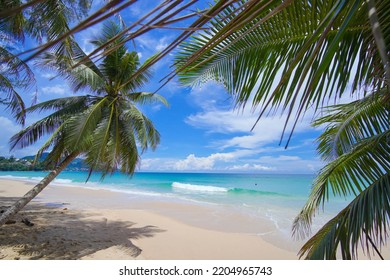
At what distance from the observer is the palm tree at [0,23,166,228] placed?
6045 millimetres

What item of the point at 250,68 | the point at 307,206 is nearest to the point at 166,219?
the point at 307,206

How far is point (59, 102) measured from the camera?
24.3 feet

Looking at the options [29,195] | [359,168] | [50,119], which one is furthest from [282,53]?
[50,119]

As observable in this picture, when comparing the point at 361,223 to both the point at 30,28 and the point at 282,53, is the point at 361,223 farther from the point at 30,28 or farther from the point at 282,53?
the point at 30,28

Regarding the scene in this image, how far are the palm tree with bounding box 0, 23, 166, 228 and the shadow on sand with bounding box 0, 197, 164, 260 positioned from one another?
117 cm

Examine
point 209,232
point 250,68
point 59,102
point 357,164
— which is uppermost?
point 59,102

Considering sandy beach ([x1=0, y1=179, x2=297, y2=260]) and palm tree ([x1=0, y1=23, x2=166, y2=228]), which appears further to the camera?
palm tree ([x1=0, y1=23, x2=166, y2=228])

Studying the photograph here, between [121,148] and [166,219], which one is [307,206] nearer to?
[121,148]

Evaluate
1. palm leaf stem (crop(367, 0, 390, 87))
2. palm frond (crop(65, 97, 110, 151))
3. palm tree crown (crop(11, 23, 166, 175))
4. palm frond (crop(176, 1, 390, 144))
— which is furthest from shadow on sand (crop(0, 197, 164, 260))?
palm leaf stem (crop(367, 0, 390, 87))

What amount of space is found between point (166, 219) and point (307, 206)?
293 inches

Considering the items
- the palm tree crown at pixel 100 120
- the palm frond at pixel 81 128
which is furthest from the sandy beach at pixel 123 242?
the palm frond at pixel 81 128

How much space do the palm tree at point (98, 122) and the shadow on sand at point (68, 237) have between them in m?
1.17

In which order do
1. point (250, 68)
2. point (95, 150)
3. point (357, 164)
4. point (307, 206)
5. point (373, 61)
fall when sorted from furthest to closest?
point (95, 150) → point (307, 206) → point (357, 164) → point (250, 68) → point (373, 61)

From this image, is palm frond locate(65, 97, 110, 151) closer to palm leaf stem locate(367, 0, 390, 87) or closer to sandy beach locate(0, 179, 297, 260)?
sandy beach locate(0, 179, 297, 260)
